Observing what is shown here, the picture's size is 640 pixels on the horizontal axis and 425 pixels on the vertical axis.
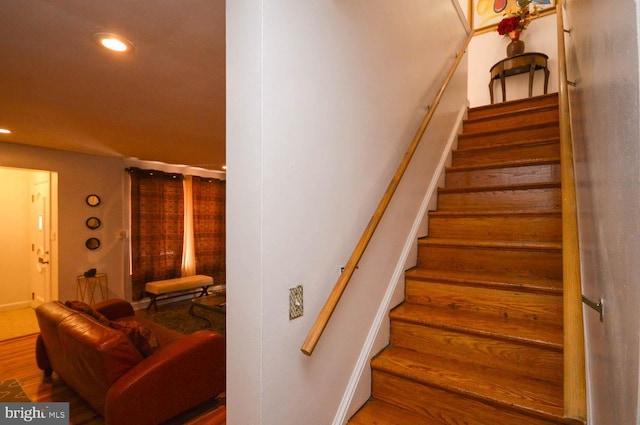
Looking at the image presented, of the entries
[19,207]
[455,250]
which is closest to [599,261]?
[455,250]

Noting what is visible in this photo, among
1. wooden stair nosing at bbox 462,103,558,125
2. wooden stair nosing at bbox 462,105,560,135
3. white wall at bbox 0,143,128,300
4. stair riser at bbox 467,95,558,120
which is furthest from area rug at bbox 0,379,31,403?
stair riser at bbox 467,95,558,120

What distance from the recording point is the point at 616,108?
731 millimetres

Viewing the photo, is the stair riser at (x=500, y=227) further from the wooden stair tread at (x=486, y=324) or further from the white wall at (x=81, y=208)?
the white wall at (x=81, y=208)

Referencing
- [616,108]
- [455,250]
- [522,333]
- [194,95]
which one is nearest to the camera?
[616,108]

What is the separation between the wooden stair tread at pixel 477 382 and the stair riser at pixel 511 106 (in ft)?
8.25

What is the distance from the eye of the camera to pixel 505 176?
2428mm

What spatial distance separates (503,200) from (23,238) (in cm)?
729

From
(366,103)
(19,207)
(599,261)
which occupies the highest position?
(366,103)

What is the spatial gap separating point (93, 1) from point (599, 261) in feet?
7.39

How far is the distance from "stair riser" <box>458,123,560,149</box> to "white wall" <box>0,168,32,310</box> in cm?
688

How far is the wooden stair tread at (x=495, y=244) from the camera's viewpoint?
1797 millimetres

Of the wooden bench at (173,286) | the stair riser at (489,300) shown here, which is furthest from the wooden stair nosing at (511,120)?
the wooden bench at (173,286)

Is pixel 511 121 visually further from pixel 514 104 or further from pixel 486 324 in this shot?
pixel 486 324

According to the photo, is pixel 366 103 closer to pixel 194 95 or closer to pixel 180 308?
pixel 194 95
